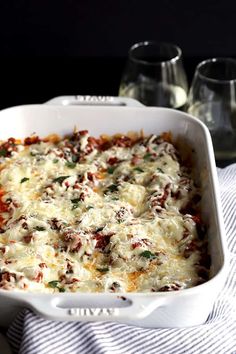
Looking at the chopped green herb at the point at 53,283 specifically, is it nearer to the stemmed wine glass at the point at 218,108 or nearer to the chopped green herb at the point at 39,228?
the chopped green herb at the point at 39,228

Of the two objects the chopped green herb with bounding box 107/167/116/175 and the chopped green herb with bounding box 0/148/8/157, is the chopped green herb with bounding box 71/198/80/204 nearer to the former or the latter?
the chopped green herb with bounding box 107/167/116/175

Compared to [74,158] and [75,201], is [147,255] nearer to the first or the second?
[75,201]

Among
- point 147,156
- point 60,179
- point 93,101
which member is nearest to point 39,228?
point 60,179

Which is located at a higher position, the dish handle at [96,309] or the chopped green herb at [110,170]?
the dish handle at [96,309]

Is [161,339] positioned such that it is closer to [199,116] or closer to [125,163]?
[125,163]

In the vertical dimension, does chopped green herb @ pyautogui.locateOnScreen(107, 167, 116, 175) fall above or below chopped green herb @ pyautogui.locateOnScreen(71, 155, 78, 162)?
below

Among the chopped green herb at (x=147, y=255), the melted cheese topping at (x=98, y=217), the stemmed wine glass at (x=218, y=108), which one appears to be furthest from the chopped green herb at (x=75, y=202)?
the stemmed wine glass at (x=218, y=108)

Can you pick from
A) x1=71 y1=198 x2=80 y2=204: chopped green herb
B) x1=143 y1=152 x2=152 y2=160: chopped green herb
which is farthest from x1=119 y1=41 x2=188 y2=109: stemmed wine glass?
x1=71 y1=198 x2=80 y2=204: chopped green herb
